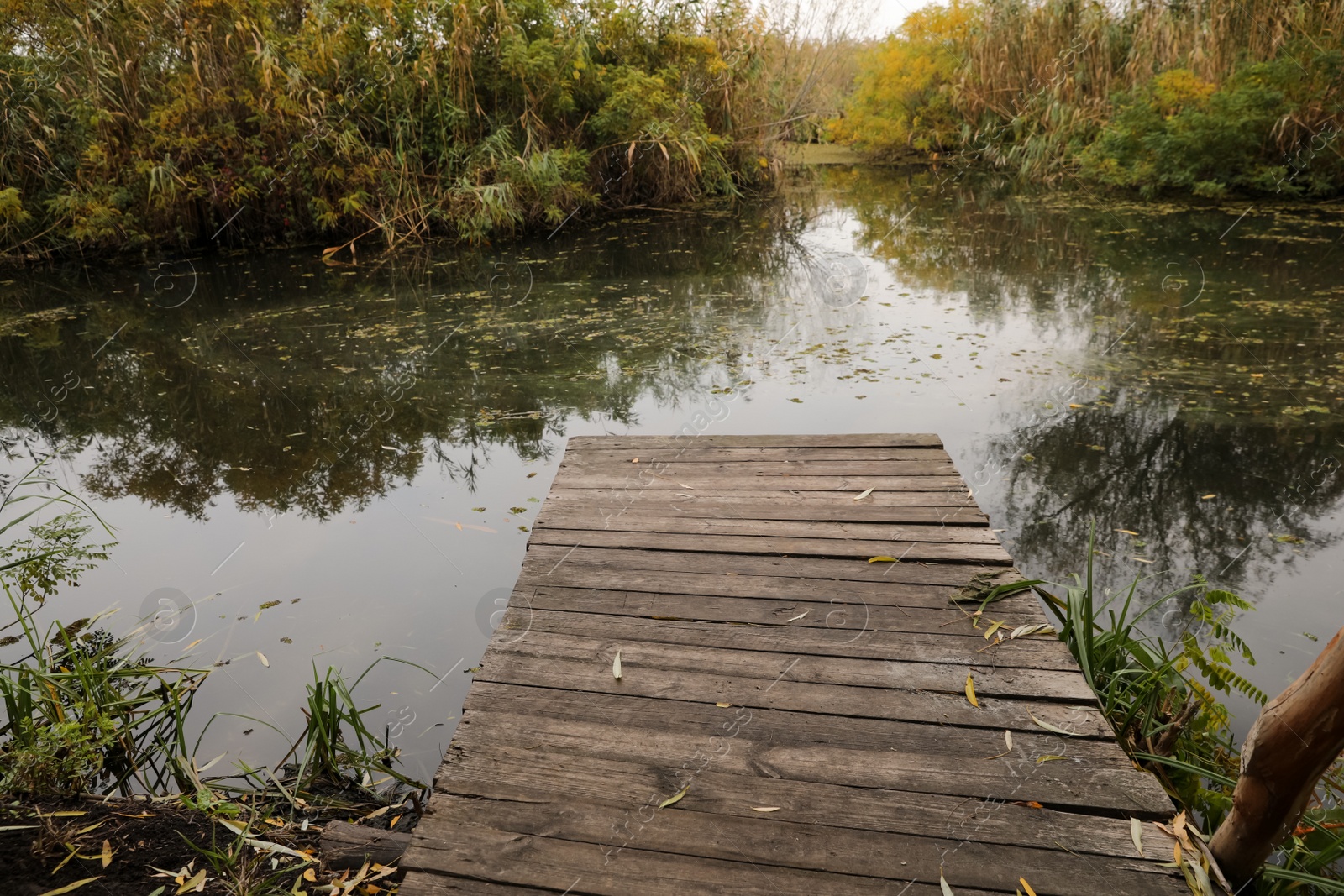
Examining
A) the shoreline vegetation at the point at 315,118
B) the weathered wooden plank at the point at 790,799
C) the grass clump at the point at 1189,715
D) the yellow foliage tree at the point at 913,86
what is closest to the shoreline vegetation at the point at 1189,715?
the grass clump at the point at 1189,715

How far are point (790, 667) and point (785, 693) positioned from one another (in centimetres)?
12

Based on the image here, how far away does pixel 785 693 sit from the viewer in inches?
83.7

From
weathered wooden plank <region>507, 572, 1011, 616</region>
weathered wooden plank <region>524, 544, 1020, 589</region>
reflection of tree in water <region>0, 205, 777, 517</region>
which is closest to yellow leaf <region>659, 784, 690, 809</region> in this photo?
weathered wooden plank <region>507, 572, 1011, 616</region>

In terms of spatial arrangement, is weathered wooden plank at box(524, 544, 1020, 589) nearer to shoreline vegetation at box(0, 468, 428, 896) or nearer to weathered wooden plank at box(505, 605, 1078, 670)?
weathered wooden plank at box(505, 605, 1078, 670)

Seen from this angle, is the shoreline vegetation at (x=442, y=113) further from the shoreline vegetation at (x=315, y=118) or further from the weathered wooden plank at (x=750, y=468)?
the weathered wooden plank at (x=750, y=468)

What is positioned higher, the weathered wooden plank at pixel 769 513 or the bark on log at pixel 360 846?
the weathered wooden plank at pixel 769 513

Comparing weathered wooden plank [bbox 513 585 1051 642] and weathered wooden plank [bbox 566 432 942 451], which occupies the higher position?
weathered wooden plank [bbox 566 432 942 451]

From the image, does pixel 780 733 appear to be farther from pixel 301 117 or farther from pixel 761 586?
pixel 301 117

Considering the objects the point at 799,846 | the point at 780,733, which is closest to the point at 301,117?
the point at 780,733

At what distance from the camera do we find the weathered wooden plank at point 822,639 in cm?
223

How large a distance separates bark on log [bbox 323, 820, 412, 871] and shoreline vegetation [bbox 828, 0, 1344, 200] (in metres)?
11.8

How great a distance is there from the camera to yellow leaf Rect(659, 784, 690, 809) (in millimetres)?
1775

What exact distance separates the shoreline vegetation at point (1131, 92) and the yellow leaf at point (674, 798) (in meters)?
11.4

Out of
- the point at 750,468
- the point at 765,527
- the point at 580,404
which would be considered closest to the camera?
the point at 765,527
